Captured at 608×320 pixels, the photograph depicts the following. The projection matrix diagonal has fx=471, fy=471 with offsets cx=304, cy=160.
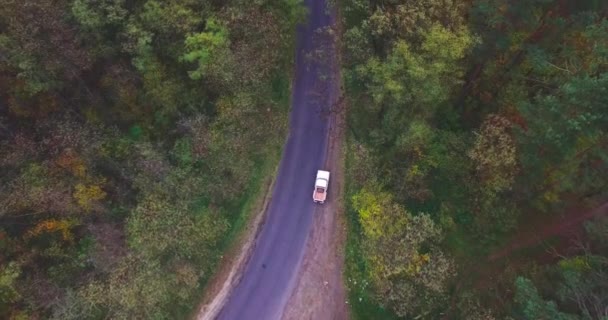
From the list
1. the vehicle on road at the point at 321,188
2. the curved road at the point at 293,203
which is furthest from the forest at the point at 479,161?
the curved road at the point at 293,203

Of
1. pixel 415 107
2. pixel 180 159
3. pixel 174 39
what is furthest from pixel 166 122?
pixel 415 107

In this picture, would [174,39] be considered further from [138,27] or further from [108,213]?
[108,213]

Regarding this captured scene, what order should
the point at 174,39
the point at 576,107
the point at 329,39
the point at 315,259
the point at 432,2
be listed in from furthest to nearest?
the point at 329,39
the point at 315,259
the point at 174,39
the point at 432,2
the point at 576,107

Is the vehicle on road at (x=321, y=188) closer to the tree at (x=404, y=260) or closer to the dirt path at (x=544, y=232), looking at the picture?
the tree at (x=404, y=260)

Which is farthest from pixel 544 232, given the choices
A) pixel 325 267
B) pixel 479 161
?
pixel 325 267

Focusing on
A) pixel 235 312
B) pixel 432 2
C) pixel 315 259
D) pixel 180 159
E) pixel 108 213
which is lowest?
pixel 235 312
